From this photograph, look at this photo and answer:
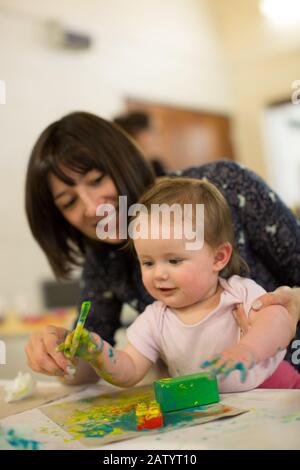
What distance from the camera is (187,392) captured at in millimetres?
477

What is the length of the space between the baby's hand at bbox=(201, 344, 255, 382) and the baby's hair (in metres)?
0.12

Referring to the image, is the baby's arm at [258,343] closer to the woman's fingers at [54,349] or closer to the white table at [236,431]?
the white table at [236,431]

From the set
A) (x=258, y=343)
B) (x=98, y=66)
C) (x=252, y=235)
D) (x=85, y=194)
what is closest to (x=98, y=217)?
(x=85, y=194)

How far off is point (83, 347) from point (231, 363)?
0.15m

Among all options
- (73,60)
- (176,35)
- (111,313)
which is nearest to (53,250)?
(111,313)

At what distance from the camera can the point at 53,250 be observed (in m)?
0.79

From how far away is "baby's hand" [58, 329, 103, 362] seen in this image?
0.49 metres

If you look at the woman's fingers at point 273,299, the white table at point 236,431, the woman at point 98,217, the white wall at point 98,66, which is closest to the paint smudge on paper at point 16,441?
the white table at point 236,431

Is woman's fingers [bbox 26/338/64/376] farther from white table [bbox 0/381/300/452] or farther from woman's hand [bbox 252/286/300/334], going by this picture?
woman's hand [bbox 252/286/300/334]

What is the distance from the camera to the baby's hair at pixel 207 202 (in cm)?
52

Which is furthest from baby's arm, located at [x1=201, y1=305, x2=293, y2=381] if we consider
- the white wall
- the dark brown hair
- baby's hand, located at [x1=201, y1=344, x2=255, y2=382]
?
the white wall

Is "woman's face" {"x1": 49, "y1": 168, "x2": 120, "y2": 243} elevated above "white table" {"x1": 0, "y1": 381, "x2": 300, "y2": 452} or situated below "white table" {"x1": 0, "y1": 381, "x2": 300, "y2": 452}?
above

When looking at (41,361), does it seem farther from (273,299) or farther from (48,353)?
(273,299)
